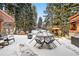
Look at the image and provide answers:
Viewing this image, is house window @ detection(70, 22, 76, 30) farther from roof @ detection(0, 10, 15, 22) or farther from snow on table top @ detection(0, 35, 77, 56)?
roof @ detection(0, 10, 15, 22)

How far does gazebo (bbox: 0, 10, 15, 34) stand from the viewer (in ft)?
14.6

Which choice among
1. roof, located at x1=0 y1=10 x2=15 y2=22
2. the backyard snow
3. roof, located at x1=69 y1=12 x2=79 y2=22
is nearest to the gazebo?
roof, located at x1=0 y1=10 x2=15 y2=22

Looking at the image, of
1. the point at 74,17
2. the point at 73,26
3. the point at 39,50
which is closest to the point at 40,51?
the point at 39,50

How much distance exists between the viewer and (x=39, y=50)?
14.4ft

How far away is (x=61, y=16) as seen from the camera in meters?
4.43

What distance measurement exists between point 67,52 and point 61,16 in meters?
0.95

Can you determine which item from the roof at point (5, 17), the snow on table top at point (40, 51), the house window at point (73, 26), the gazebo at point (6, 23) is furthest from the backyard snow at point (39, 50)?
the roof at point (5, 17)

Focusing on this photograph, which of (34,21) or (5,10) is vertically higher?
(5,10)

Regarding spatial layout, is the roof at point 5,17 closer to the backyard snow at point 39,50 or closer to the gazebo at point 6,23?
the gazebo at point 6,23

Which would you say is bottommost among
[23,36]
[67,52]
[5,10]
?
[67,52]

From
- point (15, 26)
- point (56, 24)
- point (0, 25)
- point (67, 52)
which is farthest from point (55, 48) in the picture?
point (0, 25)

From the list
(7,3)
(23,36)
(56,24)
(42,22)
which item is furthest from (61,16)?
(7,3)

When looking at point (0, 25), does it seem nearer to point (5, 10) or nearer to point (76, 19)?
point (5, 10)

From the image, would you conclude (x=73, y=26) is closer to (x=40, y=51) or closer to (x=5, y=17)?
(x=40, y=51)
